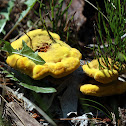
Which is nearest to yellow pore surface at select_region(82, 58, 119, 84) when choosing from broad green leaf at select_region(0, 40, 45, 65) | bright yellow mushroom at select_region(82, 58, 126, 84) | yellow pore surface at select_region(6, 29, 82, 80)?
bright yellow mushroom at select_region(82, 58, 126, 84)

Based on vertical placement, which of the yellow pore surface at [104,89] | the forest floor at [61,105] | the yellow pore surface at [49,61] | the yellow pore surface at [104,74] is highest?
the yellow pore surface at [49,61]

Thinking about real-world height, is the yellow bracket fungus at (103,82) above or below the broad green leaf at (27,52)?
below

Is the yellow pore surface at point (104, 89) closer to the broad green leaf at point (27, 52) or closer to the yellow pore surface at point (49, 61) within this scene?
the yellow pore surface at point (49, 61)

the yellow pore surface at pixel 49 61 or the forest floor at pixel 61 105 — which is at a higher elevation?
the yellow pore surface at pixel 49 61

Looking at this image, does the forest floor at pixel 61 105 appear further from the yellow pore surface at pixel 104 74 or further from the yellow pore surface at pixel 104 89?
the yellow pore surface at pixel 104 74

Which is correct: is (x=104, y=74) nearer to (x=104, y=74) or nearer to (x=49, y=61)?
(x=104, y=74)

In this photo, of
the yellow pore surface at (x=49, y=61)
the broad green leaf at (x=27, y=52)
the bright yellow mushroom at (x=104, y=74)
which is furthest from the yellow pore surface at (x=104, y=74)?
the broad green leaf at (x=27, y=52)
